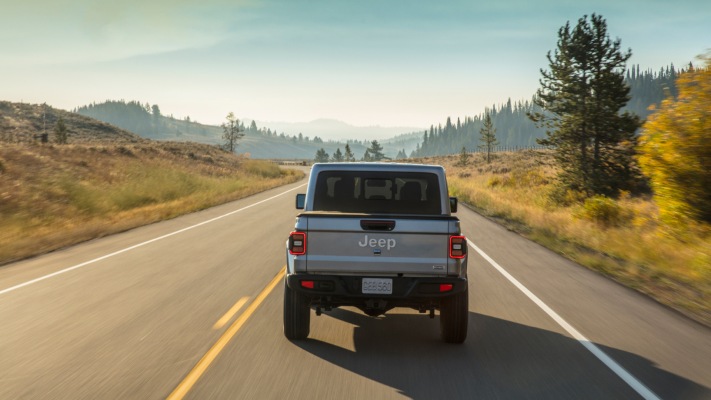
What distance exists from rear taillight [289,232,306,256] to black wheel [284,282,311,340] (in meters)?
0.48

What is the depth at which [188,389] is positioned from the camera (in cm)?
445

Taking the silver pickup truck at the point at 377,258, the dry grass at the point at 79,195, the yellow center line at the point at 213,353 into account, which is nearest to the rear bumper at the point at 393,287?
the silver pickup truck at the point at 377,258

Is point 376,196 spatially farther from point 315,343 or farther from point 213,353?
point 213,353

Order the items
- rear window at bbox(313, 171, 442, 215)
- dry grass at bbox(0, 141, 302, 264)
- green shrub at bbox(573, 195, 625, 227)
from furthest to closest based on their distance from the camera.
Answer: green shrub at bbox(573, 195, 625, 227), dry grass at bbox(0, 141, 302, 264), rear window at bbox(313, 171, 442, 215)

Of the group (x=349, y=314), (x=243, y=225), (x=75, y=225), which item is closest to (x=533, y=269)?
(x=349, y=314)

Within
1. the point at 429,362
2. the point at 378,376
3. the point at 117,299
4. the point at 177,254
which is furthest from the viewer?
the point at 177,254

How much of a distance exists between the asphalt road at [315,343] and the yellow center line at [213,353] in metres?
0.02

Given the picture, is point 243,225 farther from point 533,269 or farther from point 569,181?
point 569,181

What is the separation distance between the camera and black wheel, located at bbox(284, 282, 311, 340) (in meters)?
5.76

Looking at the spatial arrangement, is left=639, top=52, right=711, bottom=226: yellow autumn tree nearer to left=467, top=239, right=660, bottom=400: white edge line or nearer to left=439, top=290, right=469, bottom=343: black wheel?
→ left=467, top=239, right=660, bottom=400: white edge line

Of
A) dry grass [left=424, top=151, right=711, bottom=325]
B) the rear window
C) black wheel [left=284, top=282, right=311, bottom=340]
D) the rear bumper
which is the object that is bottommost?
dry grass [left=424, top=151, right=711, bottom=325]

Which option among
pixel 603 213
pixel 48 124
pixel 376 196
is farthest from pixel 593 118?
pixel 48 124

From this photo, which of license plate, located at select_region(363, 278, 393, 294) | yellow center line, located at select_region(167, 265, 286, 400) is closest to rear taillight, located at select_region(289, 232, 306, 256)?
license plate, located at select_region(363, 278, 393, 294)

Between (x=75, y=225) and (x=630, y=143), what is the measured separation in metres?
22.9
